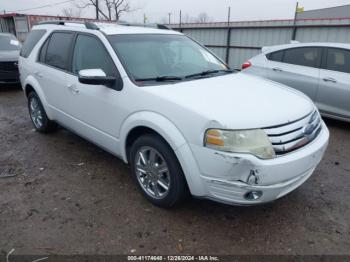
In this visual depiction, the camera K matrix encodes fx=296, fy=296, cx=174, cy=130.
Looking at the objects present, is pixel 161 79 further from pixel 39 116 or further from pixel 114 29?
pixel 39 116

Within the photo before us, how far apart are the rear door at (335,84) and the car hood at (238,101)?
2.51 meters

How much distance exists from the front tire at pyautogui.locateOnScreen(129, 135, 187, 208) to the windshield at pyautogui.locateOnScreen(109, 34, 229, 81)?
704mm

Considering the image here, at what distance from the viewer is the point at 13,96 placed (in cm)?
808

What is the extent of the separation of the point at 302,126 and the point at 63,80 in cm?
289

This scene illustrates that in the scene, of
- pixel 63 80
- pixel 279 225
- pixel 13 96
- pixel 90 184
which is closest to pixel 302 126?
pixel 279 225

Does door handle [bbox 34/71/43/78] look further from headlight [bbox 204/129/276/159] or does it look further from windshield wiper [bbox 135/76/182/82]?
headlight [bbox 204/129/276/159]

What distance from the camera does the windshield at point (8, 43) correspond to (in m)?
9.17

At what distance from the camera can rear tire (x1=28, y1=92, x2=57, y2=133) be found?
15.5 ft

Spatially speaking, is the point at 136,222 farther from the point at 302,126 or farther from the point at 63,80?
the point at 63,80

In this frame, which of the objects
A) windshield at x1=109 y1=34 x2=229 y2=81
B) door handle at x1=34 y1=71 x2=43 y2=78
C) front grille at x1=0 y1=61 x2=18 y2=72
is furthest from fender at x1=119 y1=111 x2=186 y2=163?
front grille at x1=0 y1=61 x2=18 y2=72

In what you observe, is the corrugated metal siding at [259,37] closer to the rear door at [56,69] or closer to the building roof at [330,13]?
the rear door at [56,69]

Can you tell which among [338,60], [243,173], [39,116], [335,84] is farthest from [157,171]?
[338,60]

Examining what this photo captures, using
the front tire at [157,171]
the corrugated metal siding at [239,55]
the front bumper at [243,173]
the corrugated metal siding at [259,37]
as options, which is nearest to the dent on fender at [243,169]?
the front bumper at [243,173]

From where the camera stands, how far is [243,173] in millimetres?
2260
